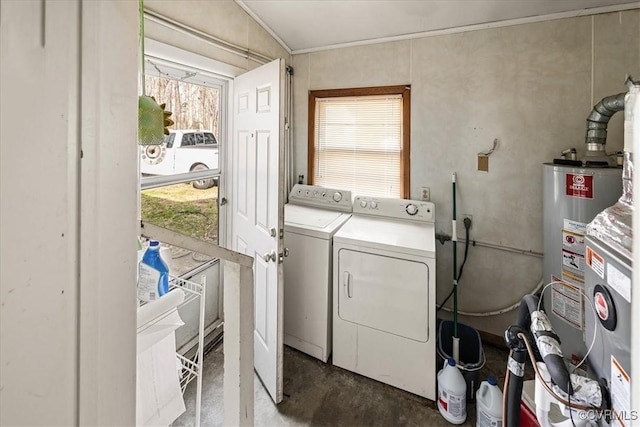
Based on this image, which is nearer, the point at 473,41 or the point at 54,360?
the point at 54,360

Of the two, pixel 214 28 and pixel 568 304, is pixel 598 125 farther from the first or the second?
pixel 214 28

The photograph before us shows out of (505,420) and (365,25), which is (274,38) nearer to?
(365,25)

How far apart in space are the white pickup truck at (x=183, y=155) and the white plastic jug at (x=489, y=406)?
2237 mm

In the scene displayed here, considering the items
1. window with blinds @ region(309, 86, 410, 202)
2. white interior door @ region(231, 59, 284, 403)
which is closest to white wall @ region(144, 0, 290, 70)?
white interior door @ region(231, 59, 284, 403)

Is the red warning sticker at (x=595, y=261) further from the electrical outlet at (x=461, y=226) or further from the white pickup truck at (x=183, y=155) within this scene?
the white pickup truck at (x=183, y=155)

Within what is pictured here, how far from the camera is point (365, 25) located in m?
2.47

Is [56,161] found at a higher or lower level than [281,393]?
higher

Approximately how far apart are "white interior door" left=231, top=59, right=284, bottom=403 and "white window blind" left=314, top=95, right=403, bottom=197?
968 millimetres

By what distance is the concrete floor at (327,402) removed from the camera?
5.94 ft

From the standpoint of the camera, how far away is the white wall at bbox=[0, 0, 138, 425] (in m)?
0.30

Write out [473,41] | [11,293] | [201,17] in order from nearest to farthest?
[11,293]
[201,17]
[473,41]

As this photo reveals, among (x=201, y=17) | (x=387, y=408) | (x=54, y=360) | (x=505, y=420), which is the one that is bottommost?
(x=387, y=408)

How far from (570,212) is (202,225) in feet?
8.09

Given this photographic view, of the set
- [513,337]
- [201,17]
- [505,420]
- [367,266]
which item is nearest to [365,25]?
[201,17]
